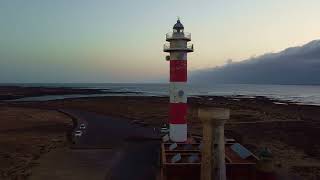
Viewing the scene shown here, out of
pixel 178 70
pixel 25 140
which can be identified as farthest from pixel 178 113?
pixel 25 140

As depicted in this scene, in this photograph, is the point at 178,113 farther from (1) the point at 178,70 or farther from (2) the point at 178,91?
(1) the point at 178,70

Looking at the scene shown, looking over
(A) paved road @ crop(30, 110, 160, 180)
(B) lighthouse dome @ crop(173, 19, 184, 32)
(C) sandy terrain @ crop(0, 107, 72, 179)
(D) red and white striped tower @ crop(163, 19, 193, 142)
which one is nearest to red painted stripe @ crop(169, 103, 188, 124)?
(D) red and white striped tower @ crop(163, 19, 193, 142)

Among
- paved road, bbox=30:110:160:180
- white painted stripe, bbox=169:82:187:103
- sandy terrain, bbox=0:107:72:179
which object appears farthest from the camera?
white painted stripe, bbox=169:82:187:103

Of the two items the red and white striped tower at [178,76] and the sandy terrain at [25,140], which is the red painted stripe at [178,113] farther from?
the sandy terrain at [25,140]

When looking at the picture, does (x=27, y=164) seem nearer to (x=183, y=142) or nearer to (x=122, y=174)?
(x=122, y=174)

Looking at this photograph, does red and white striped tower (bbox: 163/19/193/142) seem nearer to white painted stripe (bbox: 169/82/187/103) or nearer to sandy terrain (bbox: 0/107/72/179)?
white painted stripe (bbox: 169/82/187/103)
